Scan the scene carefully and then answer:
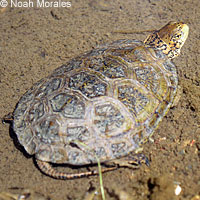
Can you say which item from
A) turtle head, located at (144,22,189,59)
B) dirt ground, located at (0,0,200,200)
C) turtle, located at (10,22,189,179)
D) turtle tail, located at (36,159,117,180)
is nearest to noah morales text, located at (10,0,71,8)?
dirt ground, located at (0,0,200,200)

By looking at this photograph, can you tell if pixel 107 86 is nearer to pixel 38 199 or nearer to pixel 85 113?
pixel 85 113

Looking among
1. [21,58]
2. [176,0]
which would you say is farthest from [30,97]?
[176,0]

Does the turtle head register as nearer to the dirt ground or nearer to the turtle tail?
the dirt ground

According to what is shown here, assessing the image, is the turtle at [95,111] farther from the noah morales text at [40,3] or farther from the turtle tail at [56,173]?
the noah morales text at [40,3]

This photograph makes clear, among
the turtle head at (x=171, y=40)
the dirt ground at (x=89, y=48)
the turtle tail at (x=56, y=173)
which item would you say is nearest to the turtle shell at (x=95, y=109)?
the turtle tail at (x=56, y=173)

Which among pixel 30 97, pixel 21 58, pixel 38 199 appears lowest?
pixel 38 199

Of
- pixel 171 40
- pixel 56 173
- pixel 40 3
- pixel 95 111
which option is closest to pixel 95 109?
pixel 95 111

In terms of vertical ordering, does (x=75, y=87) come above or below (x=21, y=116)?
above
